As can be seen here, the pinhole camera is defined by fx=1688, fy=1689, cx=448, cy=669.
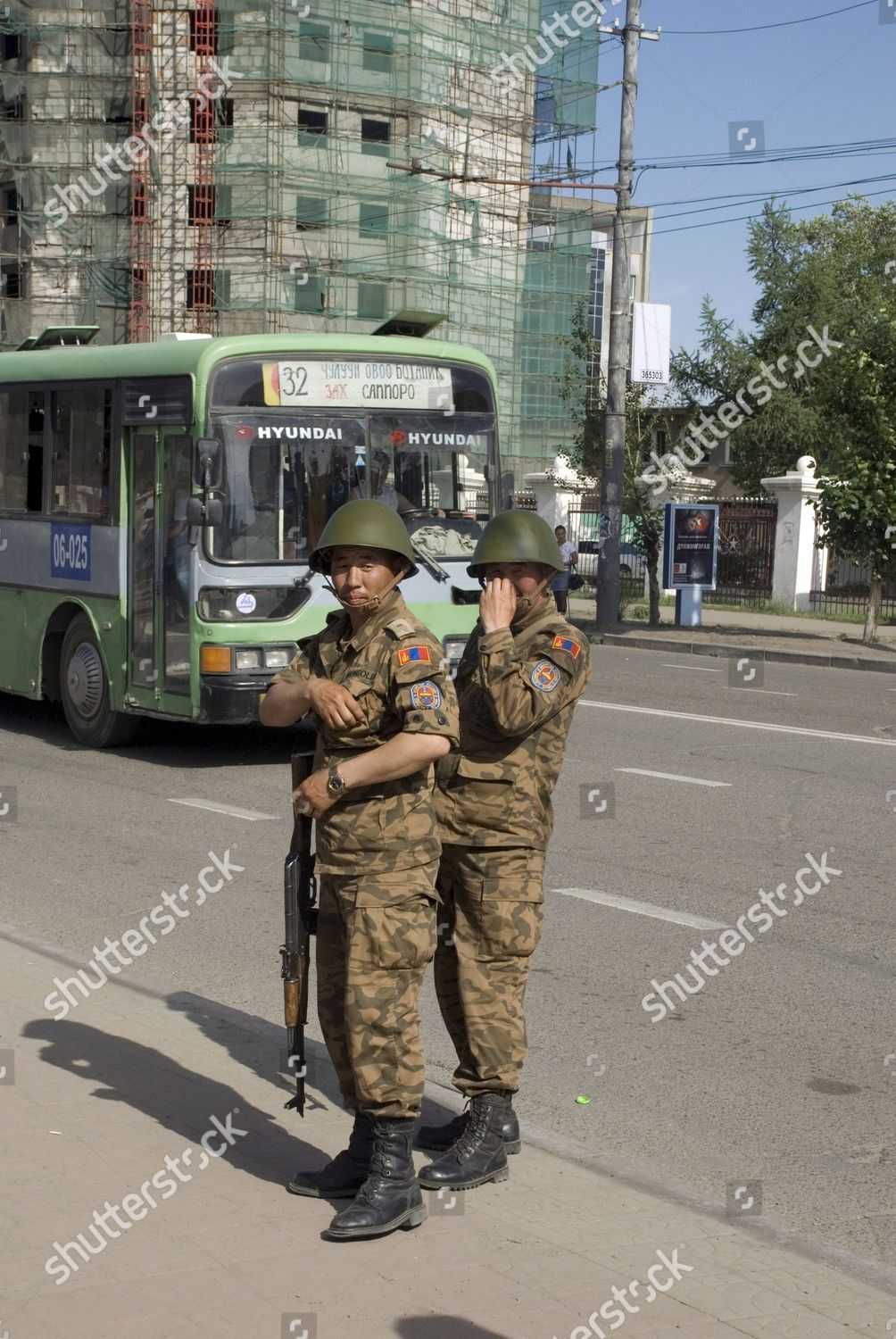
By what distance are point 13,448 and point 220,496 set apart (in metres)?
3.31

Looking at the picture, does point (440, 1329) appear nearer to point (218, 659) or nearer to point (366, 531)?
point (366, 531)

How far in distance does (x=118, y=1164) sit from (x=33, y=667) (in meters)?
9.96

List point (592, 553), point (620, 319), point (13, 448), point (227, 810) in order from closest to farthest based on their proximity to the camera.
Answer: point (227, 810)
point (13, 448)
point (620, 319)
point (592, 553)

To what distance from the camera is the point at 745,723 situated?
51.1 feet

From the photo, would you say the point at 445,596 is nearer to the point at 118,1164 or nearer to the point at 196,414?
the point at 196,414

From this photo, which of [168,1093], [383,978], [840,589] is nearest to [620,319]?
[840,589]

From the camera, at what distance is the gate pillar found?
3119cm

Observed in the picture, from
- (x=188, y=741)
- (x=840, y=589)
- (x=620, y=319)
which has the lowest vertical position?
(x=840, y=589)

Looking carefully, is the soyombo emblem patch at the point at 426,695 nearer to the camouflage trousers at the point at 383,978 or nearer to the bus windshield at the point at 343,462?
the camouflage trousers at the point at 383,978

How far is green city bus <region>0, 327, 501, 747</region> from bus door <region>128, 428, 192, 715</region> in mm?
17

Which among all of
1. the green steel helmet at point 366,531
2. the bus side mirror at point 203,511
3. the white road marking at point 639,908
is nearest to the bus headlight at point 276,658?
the bus side mirror at point 203,511

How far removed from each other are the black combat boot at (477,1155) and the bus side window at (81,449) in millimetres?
9314

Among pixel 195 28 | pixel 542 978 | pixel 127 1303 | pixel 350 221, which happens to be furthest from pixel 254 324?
pixel 127 1303

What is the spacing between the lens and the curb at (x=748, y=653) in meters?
22.8
